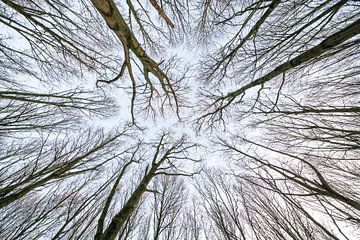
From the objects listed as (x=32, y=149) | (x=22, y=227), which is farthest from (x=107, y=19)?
(x=22, y=227)

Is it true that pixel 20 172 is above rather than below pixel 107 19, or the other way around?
below

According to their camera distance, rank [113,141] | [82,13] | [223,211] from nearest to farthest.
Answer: [82,13] → [223,211] → [113,141]

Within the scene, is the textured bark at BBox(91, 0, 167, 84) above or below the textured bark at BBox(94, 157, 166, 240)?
above

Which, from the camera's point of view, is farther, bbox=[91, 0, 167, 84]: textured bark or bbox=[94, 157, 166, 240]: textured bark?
bbox=[94, 157, 166, 240]: textured bark

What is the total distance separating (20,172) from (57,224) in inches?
77.6

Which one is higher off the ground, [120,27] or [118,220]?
[120,27]

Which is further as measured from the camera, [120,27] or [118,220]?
[118,220]

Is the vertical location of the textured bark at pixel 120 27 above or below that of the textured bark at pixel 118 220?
above

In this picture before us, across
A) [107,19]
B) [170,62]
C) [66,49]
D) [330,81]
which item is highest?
[170,62]

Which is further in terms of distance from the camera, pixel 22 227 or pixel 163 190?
pixel 163 190

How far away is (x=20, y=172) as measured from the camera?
4.69 metres

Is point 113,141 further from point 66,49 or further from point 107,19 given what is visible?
point 107,19

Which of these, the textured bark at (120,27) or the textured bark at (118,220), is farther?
the textured bark at (118,220)

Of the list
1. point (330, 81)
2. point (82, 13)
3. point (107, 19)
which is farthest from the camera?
point (330, 81)
